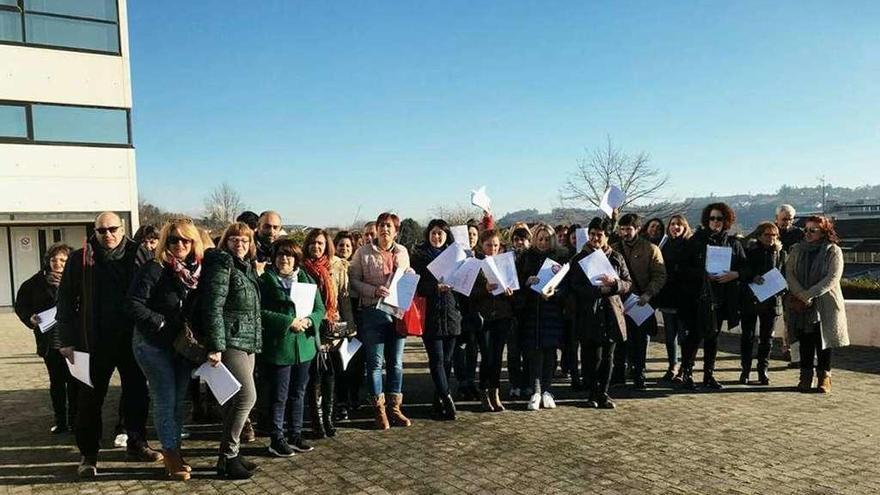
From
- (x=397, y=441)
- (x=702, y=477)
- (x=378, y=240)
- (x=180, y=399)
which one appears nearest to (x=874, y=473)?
(x=702, y=477)

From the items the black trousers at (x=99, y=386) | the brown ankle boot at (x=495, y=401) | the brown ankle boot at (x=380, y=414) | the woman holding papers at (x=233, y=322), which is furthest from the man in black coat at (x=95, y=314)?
the brown ankle boot at (x=495, y=401)

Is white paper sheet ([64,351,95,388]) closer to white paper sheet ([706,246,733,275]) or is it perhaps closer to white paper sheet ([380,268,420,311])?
white paper sheet ([380,268,420,311])

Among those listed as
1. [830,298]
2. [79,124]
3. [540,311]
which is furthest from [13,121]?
[830,298]

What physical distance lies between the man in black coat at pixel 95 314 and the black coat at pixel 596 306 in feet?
13.9

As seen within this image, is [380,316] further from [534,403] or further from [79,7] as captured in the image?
[79,7]

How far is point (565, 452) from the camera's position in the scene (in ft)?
17.5

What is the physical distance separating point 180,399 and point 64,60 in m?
16.9

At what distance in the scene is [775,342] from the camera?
10.8 meters

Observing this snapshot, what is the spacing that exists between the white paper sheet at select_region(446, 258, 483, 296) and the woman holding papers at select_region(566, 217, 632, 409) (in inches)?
43.3

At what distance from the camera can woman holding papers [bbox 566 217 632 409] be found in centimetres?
652

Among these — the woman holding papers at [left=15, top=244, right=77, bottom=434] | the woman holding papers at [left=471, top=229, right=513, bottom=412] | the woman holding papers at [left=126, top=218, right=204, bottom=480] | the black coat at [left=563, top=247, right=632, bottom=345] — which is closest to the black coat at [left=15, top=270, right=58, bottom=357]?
the woman holding papers at [left=15, top=244, right=77, bottom=434]

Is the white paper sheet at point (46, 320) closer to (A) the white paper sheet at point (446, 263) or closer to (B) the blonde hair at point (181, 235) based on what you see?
(B) the blonde hair at point (181, 235)

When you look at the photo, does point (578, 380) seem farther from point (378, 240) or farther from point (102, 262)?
point (102, 262)

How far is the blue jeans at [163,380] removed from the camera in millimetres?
4625
